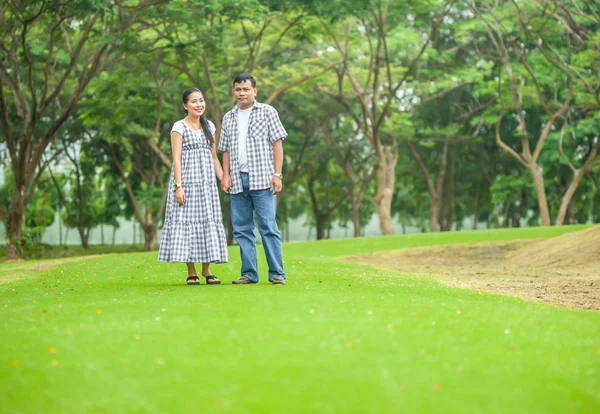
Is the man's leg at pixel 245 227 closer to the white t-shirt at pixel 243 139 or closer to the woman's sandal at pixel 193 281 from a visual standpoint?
the white t-shirt at pixel 243 139

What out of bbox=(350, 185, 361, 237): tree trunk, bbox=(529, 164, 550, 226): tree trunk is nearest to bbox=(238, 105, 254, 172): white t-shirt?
bbox=(529, 164, 550, 226): tree trunk

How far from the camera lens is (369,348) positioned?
216 inches

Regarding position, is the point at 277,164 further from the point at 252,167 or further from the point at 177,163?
the point at 177,163

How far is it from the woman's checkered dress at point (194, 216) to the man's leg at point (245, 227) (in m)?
0.20

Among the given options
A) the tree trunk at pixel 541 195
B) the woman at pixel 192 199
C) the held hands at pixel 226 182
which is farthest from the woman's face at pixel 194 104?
the tree trunk at pixel 541 195

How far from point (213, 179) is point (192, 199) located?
0.36m

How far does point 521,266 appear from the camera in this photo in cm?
1731

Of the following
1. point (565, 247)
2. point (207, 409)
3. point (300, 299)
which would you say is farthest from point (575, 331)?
point (565, 247)

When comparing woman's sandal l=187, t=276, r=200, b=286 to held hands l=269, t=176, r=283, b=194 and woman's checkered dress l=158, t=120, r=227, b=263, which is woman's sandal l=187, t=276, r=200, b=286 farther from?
held hands l=269, t=176, r=283, b=194

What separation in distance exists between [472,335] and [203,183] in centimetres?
447

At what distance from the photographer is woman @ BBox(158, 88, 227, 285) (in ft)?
31.4

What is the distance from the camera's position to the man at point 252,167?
9578mm

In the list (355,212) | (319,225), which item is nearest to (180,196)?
(355,212)

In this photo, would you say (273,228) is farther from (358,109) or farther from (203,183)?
(358,109)
